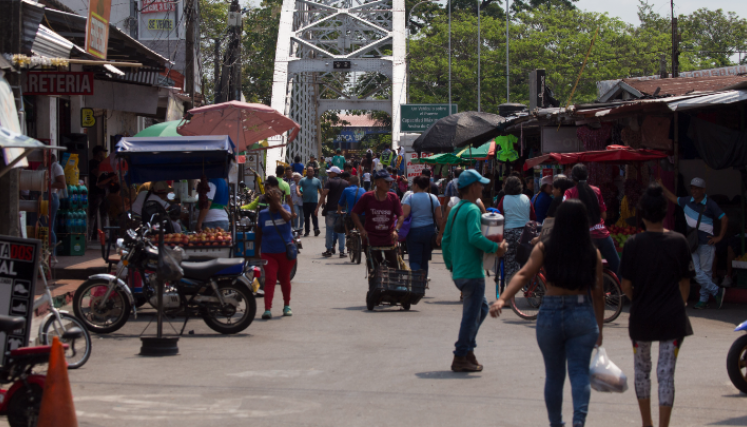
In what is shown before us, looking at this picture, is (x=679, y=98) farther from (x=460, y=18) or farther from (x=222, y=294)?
(x=460, y=18)

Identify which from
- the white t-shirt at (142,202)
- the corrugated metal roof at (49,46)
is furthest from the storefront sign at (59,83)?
the white t-shirt at (142,202)

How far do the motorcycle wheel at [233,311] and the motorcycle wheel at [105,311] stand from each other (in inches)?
35.3

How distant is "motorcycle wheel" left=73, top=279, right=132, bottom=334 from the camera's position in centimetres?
887

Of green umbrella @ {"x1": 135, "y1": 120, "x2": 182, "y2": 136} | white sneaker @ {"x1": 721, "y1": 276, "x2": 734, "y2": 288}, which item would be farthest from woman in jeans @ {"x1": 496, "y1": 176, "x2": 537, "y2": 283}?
green umbrella @ {"x1": 135, "y1": 120, "x2": 182, "y2": 136}

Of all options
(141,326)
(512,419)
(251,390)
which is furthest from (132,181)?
(512,419)

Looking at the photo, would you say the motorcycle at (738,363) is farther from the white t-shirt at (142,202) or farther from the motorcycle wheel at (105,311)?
the white t-shirt at (142,202)

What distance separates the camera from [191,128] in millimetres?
14469

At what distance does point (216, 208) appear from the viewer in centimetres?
1195

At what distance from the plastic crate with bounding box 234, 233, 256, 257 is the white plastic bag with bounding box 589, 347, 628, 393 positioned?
7.31 m

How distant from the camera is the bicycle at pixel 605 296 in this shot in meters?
9.89

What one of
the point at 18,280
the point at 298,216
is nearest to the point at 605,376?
the point at 18,280

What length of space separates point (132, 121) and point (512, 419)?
57.7ft

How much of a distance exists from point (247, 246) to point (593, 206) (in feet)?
15.8

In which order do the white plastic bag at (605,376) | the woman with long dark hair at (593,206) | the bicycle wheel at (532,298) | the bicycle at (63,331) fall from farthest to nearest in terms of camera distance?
the woman with long dark hair at (593,206) → the bicycle wheel at (532,298) → the bicycle at (63,331) → the white plastic bag at (605,376)
